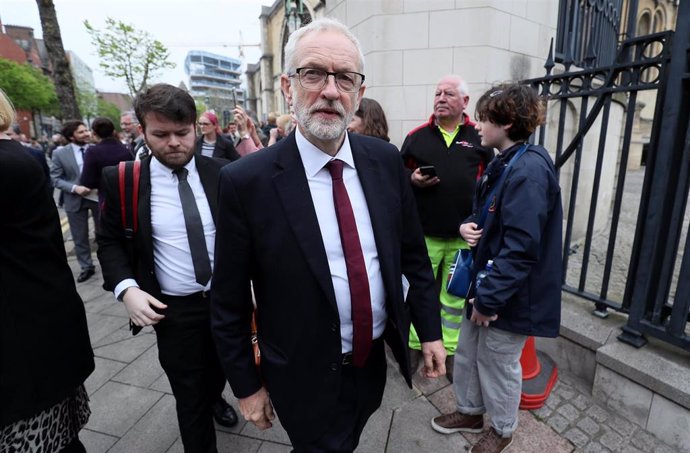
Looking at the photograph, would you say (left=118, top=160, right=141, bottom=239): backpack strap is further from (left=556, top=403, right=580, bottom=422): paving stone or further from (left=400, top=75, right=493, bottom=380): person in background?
(left=556, top=403, right=580, bottom=422): paving stone

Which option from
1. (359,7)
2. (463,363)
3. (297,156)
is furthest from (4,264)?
(359,7)

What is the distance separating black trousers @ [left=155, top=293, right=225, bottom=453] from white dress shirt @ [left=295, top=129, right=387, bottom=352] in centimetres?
96

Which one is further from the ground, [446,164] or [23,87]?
[23,87]

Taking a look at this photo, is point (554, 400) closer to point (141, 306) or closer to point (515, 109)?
point (515, 109)

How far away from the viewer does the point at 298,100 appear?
140cm

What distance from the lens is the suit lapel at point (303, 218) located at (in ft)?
4.36

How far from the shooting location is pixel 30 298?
157cm

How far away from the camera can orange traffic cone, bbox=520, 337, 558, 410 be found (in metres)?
2.67

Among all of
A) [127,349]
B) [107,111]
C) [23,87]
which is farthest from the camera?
[107,111]

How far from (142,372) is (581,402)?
347cm

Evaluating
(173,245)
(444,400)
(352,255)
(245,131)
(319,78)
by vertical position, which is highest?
(319,78)

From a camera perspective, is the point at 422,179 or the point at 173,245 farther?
the point at 422,179

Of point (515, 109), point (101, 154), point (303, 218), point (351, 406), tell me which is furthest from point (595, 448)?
point (101, 154)

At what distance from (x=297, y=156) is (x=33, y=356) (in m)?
1.39
